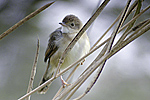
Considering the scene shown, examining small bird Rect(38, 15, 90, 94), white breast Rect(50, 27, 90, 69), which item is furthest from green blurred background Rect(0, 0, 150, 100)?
white breast Rect(50, 27, 90, 69)

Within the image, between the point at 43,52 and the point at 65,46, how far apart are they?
1905mm

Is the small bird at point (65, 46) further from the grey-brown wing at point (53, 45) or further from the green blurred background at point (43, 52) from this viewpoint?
the green blurred background at point (43, 52)

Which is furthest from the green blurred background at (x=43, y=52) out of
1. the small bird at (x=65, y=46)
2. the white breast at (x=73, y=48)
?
the white breast at (x=73, y=48)

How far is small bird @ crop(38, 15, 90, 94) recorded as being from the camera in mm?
2322

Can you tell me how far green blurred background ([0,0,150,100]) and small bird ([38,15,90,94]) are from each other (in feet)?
4.52

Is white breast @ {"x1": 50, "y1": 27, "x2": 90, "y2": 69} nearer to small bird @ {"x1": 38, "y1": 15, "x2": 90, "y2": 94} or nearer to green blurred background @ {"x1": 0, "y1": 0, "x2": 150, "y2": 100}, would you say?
small bird @ {"x1": 38, "y1": 15, "x2": 90, "y2": 94}

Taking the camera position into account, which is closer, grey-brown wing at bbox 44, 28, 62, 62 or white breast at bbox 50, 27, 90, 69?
white breast at bbox 50, 27, 90, 69

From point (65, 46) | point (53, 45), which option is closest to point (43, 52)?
point (53, 45)

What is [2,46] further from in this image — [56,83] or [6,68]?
[56,83]

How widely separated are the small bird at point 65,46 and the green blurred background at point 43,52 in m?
1.38


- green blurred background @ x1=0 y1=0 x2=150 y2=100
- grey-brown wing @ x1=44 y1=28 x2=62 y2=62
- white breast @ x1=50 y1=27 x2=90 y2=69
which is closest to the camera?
white breast @ x1=50 y1=27 x2=90 y2=69

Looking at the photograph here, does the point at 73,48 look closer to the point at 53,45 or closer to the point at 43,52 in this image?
the point at 53,45

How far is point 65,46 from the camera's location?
2.34 m

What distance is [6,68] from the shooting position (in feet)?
13.9
